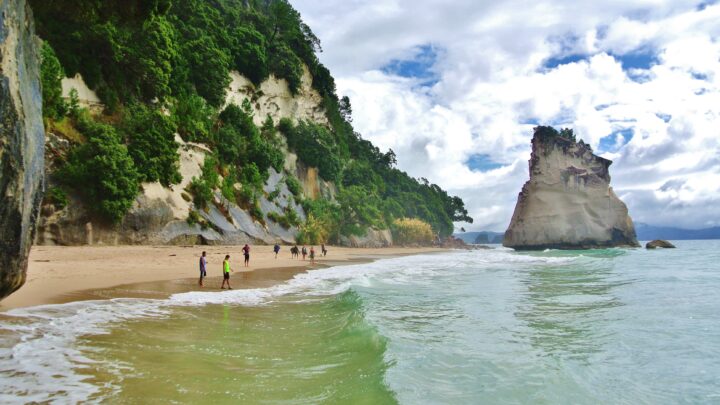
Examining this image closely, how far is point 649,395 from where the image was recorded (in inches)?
245

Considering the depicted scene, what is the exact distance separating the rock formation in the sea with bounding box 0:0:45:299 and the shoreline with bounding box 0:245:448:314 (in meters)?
3.06

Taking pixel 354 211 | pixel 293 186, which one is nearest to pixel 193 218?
pixel 293 186

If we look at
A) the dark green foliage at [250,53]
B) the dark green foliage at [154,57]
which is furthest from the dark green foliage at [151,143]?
the dark green foliage at [250,53]

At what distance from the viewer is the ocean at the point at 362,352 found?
5812mm

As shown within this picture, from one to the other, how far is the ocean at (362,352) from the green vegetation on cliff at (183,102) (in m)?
7.57

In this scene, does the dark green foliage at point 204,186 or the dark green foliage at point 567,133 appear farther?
the dark green foliage at point 567,133

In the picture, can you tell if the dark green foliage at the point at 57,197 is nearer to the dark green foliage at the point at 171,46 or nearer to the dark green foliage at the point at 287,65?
the dark green foliage at the point at 171,46

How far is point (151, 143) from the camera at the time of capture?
30641mm

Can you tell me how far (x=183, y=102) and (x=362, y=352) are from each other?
35824mm

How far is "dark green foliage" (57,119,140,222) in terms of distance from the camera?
25.6m

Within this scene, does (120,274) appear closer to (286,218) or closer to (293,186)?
(286,218)

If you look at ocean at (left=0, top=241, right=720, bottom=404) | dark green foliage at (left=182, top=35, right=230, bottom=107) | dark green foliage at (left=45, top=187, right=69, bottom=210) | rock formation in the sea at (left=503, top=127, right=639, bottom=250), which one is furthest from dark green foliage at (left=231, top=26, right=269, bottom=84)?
rock formation in the sea at (left=503, top=127, right=639, bottom=250)

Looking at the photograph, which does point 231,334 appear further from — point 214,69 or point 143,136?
point 214,69

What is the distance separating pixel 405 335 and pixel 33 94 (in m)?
8.75
